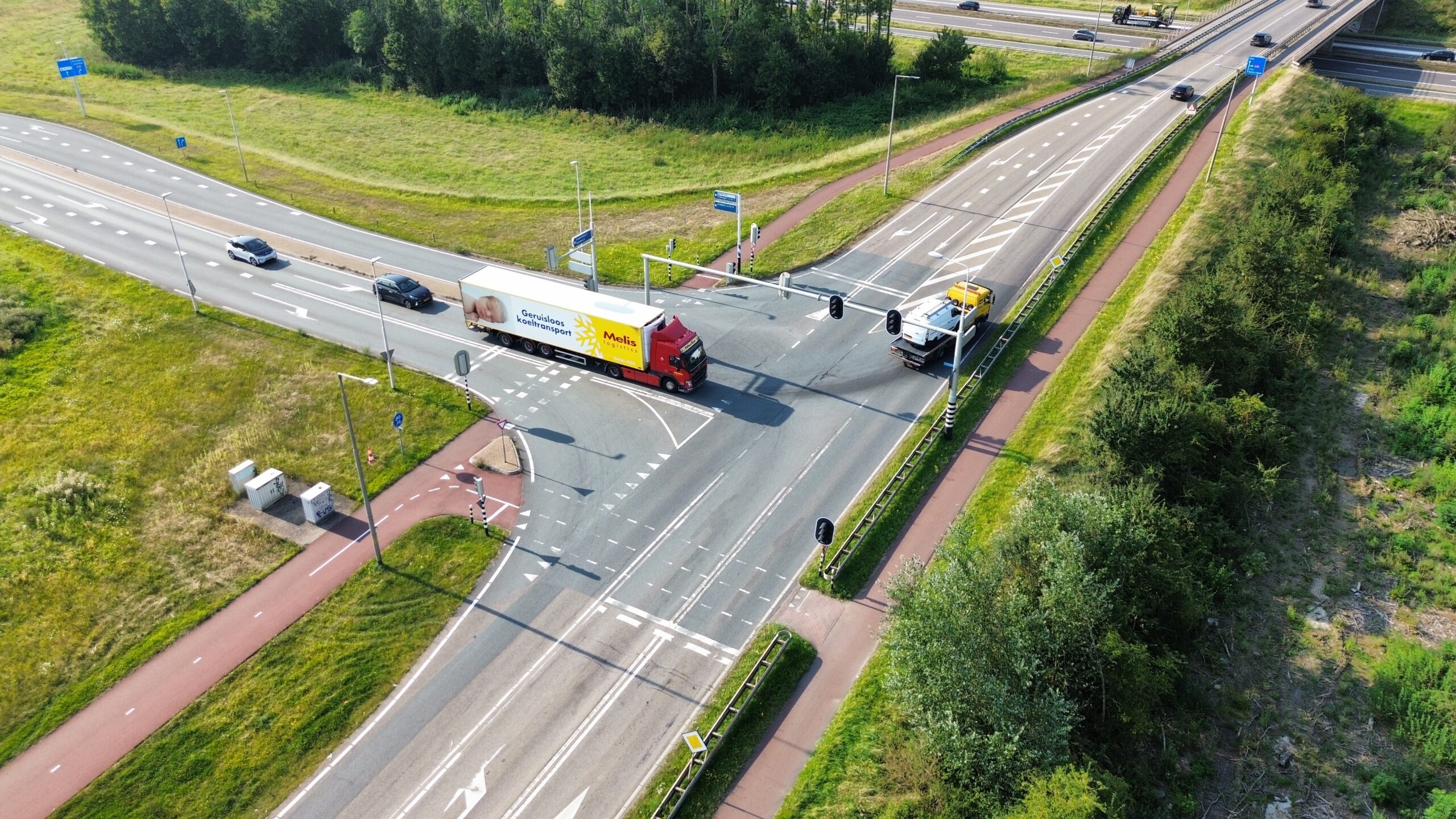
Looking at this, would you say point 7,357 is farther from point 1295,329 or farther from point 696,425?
point 1295,329

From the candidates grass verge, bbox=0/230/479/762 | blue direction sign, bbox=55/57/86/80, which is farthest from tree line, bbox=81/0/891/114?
grass verge, bbox=0/230/479/762

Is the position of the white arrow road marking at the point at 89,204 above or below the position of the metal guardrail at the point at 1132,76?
below

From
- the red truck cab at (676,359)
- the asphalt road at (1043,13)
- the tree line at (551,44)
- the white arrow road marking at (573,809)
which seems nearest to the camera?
the white arrow road marking at (573,809)

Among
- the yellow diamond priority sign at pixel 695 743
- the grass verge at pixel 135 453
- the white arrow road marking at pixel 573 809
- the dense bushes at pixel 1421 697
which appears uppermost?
the grass verge at pixel 135 453

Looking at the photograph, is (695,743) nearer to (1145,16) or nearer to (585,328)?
(585,328)

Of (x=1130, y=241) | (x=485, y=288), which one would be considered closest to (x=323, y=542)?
(x=485, y=288)

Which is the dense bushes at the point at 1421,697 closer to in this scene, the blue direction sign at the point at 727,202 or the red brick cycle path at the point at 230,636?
the red brick cycle path at the point at 230,636

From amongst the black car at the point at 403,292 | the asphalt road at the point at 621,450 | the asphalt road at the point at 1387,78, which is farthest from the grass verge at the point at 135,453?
the asphalt road at the point at 1387,78

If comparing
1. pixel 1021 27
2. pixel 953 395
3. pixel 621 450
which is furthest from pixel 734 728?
pixel 1021 27
